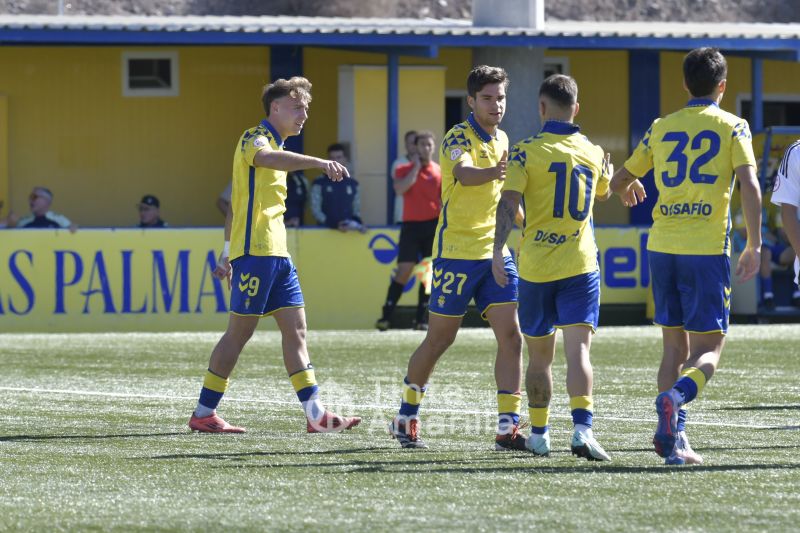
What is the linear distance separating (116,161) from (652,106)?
750 centimetres

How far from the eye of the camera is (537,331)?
26.1 ft

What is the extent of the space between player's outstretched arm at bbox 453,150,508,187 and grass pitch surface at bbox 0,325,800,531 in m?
1.30

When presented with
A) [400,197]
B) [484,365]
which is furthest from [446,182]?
[400,197]

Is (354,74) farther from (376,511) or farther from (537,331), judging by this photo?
(376,511)

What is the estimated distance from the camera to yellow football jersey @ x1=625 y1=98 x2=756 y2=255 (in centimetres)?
769

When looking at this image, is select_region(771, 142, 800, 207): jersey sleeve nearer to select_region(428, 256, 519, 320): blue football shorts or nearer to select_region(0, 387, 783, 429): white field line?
select_region(428, 256, 519, 320): blue football shorts

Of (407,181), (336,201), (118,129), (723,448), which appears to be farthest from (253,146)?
(118,129)

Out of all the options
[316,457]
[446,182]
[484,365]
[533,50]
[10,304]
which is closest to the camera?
[316,457]

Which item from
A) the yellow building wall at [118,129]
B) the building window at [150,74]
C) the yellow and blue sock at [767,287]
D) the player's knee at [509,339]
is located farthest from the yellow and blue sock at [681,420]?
the building window at [150,74]

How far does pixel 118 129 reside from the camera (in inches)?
868

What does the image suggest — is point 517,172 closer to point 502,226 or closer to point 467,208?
point 502,226

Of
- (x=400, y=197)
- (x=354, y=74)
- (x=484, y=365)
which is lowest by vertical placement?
(x=484, y=365)

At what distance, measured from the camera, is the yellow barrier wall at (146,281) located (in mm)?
17656

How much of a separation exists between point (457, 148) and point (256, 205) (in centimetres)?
124
